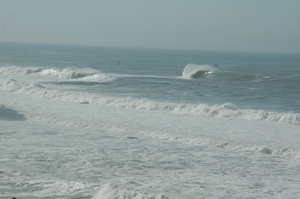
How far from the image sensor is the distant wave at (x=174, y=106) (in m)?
25.3

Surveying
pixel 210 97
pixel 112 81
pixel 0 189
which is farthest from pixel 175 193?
pixel 112 81

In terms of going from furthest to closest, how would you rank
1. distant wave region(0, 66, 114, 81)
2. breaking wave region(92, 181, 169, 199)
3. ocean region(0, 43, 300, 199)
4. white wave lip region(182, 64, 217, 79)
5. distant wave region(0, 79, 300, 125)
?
white wave lip region(182, 64, 217, 79)
distant wave region(0, 66, 114, 81)
distant wave region(0, 79, 300, 125)
ocean region(0, 43, 300, 199)
breaking wave region(92, 181, 169, 199)

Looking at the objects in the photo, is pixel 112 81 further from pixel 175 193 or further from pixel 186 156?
pixel 175 193

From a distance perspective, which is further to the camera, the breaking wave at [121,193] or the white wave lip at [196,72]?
the white wave lip at [196,72]

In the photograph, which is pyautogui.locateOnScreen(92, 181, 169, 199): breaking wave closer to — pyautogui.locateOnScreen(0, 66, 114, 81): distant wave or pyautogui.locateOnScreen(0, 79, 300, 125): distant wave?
pyautogui.locateOnScreen(0, 79, 300, 125): distant wave

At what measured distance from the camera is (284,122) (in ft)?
80.0

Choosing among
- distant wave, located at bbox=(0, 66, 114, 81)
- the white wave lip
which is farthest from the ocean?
the white wave lip

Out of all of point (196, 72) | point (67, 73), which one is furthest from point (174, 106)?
point (196, 72)

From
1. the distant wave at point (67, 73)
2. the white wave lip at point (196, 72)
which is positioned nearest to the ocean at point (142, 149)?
the distant wave at point (67, 73)

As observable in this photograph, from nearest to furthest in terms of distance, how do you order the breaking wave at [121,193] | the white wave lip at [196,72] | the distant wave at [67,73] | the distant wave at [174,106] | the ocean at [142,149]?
the breaking wave at [121,193], the ocean at [142,149], the distant wave at [174,106], the distant wave at [67,73], the white wave lip at [196,72]

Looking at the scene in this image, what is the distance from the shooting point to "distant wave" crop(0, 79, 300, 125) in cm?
2528

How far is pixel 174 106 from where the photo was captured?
92.8ft

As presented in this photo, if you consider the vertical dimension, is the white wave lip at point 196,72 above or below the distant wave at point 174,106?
above

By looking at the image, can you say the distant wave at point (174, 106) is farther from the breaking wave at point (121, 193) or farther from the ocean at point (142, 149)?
the breaking wave at point (121, 193)
